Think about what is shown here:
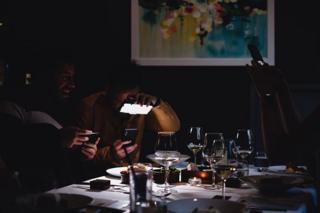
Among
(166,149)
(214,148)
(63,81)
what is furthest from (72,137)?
(214,148)

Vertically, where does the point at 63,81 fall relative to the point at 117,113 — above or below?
above

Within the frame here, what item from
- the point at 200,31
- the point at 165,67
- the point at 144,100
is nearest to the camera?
the point at 144,100

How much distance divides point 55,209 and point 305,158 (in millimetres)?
1962

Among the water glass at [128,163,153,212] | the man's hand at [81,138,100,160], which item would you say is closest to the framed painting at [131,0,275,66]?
the man's hand at [81,138,100,160]

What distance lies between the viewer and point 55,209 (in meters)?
1.38

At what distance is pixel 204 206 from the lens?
167cm

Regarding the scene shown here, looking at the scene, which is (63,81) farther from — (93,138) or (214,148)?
(214,148)

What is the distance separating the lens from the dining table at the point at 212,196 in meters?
1.75

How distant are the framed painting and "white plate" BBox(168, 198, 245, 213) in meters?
2.51

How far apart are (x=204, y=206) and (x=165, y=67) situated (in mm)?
2653

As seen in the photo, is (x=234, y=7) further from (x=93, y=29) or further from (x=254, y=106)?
(x=93, y=29)

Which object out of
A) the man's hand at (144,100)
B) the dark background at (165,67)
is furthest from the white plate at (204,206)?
the dark background at (165,67)

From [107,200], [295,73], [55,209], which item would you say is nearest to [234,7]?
[295,73]

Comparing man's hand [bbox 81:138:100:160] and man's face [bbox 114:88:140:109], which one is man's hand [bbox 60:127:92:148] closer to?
man's hand [bbox 81:138:100:160]
